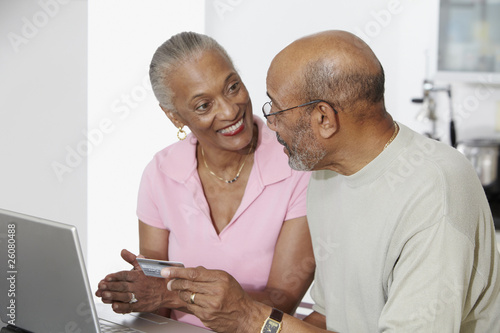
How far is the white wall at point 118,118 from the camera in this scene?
105 inches

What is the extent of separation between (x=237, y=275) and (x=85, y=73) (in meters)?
1.35

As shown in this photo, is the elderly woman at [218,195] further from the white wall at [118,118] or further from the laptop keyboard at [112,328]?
the white wall at [118,118]

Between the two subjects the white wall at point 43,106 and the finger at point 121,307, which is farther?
the white wall at point 43,106

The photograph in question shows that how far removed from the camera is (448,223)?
1.04 m

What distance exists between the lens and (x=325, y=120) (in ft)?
3.85

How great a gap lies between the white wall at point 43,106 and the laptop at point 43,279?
134cm

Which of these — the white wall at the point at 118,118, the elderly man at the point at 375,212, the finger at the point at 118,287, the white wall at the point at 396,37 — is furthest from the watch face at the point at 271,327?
the white wall at the point at 396,37

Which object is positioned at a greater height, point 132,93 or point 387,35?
point 387,35

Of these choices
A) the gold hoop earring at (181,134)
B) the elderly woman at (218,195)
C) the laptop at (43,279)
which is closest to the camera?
the laptop at (43,279)

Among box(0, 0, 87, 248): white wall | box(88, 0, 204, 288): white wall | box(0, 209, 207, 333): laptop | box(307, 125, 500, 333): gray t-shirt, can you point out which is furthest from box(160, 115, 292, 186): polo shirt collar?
box(88, 0, 204, 288): white wall

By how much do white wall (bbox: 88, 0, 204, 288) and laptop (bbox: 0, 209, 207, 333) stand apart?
5.27 feet

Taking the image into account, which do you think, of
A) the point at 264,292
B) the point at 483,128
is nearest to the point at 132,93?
the point at 264,292

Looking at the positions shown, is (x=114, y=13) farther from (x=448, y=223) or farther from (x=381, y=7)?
(x=448, y=223)

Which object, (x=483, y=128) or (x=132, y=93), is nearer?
(x=132, y=93)
